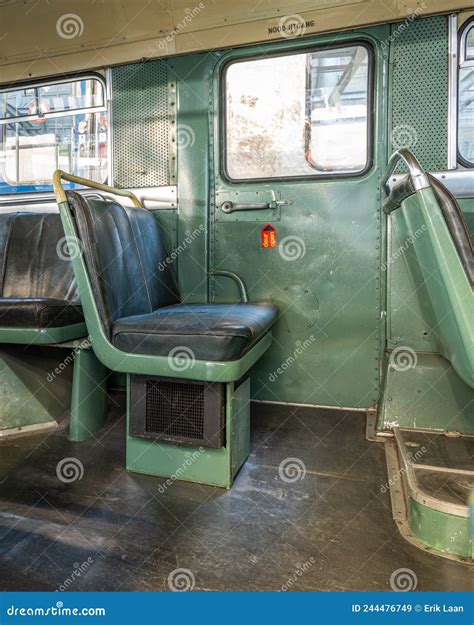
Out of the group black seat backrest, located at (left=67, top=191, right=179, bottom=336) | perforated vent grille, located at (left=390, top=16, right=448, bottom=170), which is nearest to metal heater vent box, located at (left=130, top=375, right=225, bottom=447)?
black seat backrest, located at (left=67, top=191, right=179, bottom=336)

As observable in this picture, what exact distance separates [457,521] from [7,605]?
1.36 m

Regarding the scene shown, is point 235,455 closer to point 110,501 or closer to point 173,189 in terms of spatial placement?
point 110,501

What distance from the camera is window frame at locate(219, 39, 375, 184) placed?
8.54ft

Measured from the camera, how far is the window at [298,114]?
2643 millimetres

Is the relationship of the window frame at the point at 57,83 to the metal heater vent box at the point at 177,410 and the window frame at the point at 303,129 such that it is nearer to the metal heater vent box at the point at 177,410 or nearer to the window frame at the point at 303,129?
the window frame at the point at 303,129

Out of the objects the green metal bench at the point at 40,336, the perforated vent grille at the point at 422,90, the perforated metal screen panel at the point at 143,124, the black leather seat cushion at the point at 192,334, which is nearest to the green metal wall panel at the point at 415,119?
the perforated vent grille at the point at 422,90

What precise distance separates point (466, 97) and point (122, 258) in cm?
212

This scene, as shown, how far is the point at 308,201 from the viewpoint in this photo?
9.02ft

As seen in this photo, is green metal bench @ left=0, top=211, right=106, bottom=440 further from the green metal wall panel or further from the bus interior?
the green metal wall panel

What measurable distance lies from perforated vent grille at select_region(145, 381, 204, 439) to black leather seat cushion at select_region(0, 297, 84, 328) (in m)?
0.72

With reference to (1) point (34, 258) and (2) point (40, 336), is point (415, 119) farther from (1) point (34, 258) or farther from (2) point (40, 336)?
(1) point (34, 258)

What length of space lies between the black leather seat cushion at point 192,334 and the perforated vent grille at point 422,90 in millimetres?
1508

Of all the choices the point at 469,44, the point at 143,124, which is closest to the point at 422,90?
the point at 469,44

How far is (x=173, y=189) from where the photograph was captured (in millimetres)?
2990
